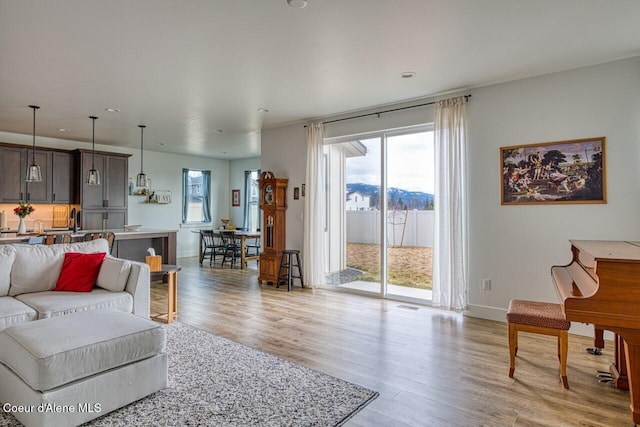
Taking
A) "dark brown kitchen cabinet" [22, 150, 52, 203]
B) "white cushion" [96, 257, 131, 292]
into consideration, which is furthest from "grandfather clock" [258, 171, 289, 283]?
"dark brown kitchen cabinet" [22, 150, 52, 203]

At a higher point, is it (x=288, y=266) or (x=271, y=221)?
(x=271, y=221)

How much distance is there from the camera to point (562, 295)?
2.38 meters

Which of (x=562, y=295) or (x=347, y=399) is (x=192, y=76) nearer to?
(x=347, y=399)

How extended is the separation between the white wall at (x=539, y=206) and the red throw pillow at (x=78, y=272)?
4181 millimetres

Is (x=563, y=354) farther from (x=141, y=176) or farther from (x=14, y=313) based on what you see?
(x=141, y=176)

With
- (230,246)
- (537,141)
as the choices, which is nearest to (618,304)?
(537,141)

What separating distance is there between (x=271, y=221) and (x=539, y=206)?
407cm

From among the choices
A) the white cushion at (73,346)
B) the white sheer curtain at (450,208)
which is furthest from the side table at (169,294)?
the white sheer curtain at (450,208)

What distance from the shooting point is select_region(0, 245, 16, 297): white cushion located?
3342 mm

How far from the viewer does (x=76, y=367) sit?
2.12 m

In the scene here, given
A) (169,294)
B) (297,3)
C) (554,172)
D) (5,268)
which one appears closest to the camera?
(297,3)

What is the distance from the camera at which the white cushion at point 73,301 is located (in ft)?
10.00

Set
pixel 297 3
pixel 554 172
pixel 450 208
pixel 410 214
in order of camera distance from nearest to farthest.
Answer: pixel 297 3 → pixel 554 172 → pixel 450 208 → pixel 410 214

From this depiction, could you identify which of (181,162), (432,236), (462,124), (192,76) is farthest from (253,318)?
(181,162)
